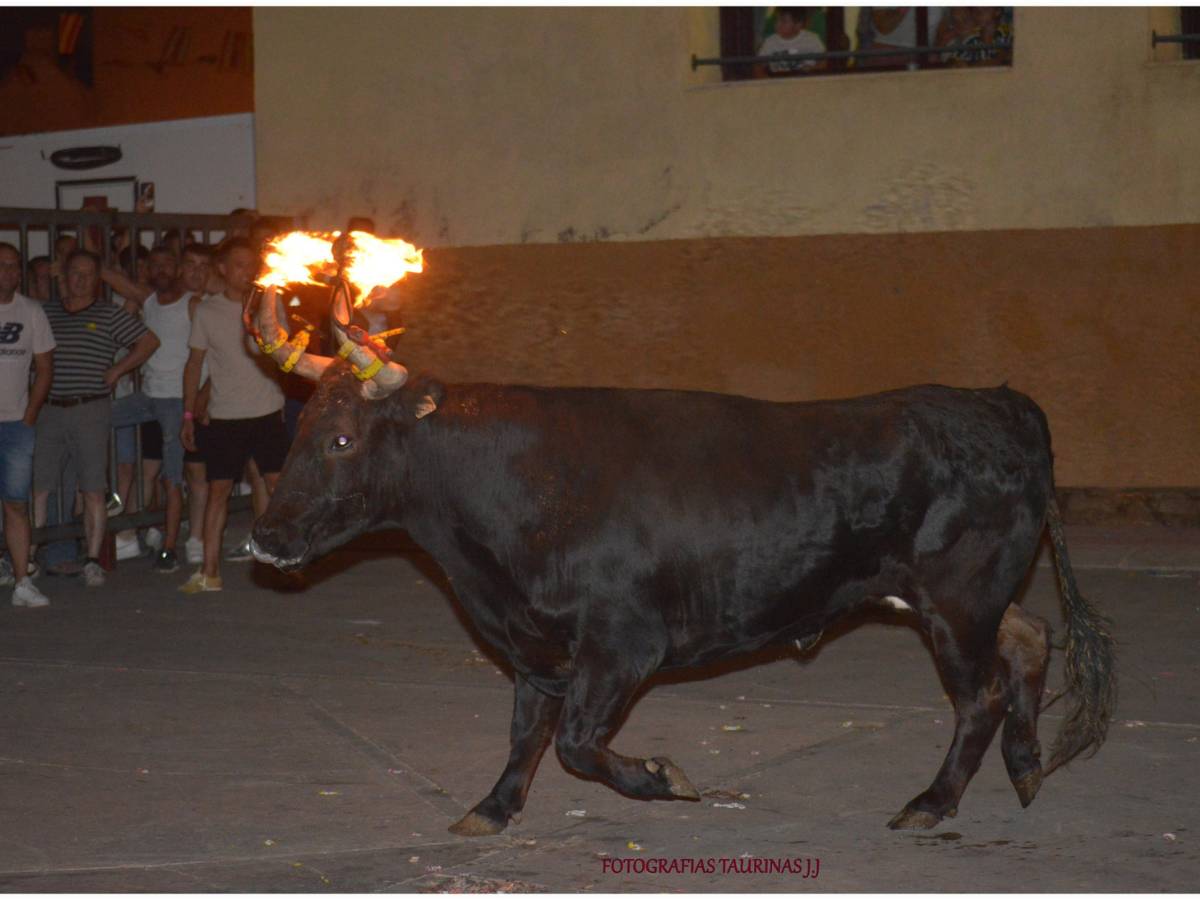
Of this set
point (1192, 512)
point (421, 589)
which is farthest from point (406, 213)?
point (1192, 512)

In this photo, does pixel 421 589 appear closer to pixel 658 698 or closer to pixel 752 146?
pixel 658 698

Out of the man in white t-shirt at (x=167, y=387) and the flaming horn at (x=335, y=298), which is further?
the man in white t-shirt at (x=167, y=387)

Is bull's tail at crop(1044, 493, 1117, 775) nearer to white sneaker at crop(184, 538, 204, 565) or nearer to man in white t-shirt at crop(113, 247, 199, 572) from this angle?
A: white sneaker at crop(184, 538, 204, 565)

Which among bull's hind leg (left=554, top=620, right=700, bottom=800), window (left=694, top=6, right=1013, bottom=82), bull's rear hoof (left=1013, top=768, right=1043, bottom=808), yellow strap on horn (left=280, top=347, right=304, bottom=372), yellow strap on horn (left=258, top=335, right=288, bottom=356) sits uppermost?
window (left=694, top=6, right=1013, bottom=82)

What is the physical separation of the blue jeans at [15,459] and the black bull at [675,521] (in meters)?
4.79

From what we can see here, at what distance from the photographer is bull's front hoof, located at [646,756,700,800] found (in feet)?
17.9

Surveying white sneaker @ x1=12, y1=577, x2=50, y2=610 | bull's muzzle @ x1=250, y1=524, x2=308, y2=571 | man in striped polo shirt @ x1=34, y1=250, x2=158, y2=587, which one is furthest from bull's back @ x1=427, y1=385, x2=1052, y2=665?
man in striped polo shirt @ x1=34, y1=250, x2=158, y2=587

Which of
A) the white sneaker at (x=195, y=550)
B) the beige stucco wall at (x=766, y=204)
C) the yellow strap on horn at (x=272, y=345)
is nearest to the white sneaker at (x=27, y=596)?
the white sneaker at (x=195, y=550)

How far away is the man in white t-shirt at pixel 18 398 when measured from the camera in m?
9.97

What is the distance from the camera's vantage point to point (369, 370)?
5754mm

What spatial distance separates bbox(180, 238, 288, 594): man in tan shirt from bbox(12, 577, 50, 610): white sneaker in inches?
34.8

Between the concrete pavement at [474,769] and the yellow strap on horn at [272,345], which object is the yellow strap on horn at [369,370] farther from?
the concrete pavement at [474,769]

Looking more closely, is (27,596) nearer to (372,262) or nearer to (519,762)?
(372,262)

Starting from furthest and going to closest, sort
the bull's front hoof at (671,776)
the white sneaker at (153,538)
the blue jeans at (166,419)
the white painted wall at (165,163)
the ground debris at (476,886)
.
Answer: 1. the white painted wall at (165,163)
2. the white sneaker at (153,538)
3. the blue jeans at (166,419)
4. the bull's front hoof at (671,776)
5. the ground debris at (476,886)
